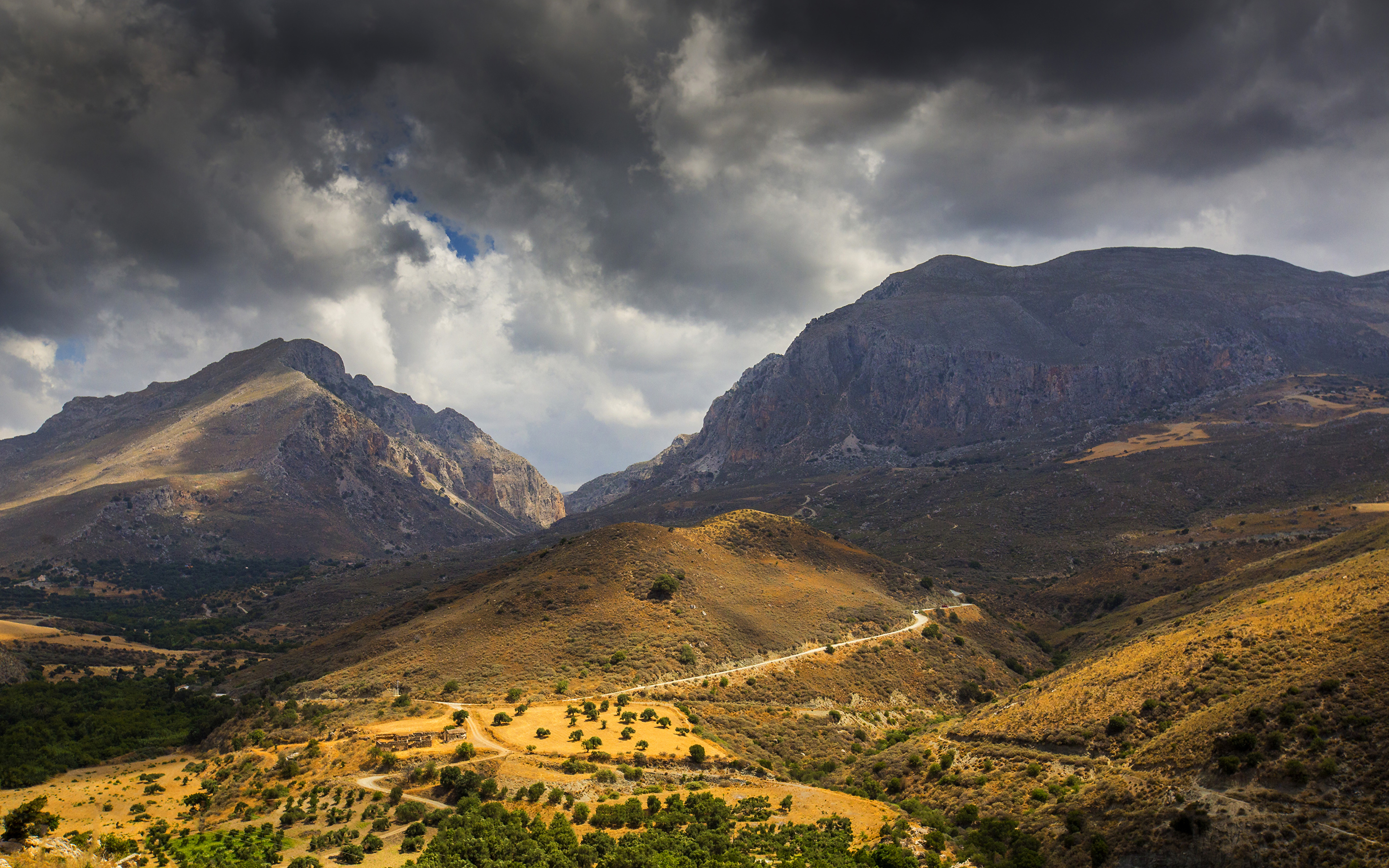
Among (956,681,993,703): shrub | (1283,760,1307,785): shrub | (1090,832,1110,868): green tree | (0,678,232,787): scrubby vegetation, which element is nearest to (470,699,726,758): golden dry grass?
(1090,832,1110,868): green tree

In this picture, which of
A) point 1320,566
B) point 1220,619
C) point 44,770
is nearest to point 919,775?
point 1220,619

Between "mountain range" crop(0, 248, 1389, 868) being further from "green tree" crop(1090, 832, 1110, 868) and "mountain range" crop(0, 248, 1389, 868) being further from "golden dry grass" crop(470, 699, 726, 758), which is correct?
"golden dry grass" crop(470, 699, 726, 758)

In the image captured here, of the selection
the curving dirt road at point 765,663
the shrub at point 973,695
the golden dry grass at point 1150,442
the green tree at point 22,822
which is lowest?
the shrub at point 973,695

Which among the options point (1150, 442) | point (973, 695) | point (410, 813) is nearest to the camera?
point (410, 813)

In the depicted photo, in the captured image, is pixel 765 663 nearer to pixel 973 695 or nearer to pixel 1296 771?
pixel 973 695

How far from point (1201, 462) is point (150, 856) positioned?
191430 mm

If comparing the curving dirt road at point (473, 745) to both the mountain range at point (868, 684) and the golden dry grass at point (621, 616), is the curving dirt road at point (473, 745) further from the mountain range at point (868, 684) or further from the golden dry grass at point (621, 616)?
the golden dry grass at point (621, 616)

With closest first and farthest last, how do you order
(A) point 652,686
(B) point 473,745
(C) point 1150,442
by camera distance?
(B) point 473,745
(A) point 652,686
(C) point 1150,442

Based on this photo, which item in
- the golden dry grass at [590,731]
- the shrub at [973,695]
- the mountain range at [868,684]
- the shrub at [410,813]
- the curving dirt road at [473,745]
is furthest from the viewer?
the shrub at [973,695]

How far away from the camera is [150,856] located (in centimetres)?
3309

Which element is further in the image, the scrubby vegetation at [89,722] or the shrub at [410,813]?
the scrubby vegetation at [89,722]

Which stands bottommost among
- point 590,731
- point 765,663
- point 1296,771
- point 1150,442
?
point 765,663

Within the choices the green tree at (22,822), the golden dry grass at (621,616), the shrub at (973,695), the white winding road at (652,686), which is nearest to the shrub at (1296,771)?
the white winding road at (652,686)

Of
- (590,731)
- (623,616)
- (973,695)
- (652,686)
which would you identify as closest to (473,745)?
(590,731)
